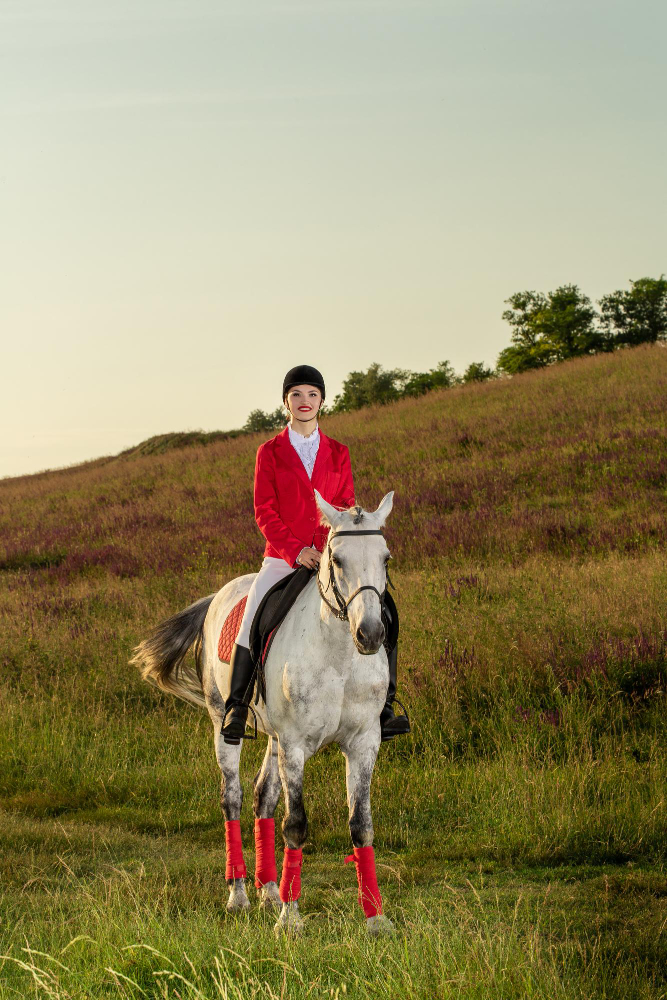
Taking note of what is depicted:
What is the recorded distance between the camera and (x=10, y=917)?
5508 millimetres

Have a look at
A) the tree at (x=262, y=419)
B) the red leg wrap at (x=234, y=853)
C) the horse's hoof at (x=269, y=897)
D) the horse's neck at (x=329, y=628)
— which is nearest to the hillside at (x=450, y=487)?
the red leg wrap at (x=234, y=853)

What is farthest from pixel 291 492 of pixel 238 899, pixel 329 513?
pixel 238 899

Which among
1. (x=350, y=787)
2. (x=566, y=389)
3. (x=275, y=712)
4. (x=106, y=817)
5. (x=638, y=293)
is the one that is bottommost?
(x=106, y=817)

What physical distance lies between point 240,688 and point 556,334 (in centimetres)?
5967

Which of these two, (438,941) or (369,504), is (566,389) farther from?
(438,941)

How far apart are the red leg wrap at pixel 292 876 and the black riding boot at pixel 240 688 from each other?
892 mm

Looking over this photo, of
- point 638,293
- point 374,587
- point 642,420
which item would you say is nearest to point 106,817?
point 374,587

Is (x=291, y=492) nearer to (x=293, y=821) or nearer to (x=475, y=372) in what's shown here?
(x=293, y=821)

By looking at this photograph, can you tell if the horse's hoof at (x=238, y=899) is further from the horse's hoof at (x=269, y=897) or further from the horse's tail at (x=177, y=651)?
the horse's tail at (x=177, y=651)

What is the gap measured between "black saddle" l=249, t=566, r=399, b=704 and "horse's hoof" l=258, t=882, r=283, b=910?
1300 mm

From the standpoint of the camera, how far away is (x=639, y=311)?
64.1 m

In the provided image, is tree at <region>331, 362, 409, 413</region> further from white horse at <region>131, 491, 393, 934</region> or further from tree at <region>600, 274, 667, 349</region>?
white horse at <region>131, 491, 393, 934</region>

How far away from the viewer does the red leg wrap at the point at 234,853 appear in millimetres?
5945

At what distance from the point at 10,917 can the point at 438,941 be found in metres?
3.17
